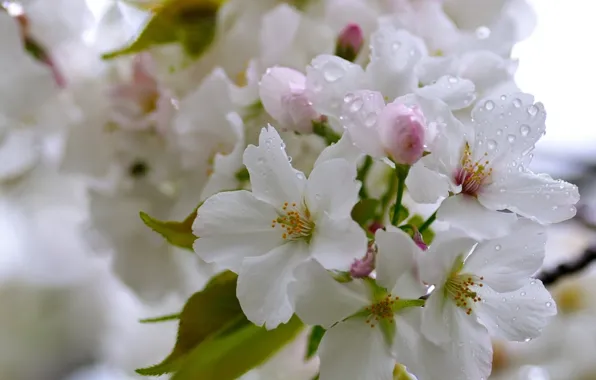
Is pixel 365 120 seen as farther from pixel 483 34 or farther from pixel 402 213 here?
pixel 483 34

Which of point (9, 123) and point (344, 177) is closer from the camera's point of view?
point (344, 177)

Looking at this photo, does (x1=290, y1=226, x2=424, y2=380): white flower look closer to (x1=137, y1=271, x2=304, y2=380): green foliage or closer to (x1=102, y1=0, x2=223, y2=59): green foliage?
(x1=137, y1=271, x2=304, y2=380): green foliage

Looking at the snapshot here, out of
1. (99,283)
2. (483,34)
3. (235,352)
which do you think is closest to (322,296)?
(235,352)

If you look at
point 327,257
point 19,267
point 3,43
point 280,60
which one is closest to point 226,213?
point 327,257

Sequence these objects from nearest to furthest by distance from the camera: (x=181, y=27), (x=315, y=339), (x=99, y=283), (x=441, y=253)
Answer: (x=441, y=253) < (x=315, y=339) < (x=181, y=27) < (x=99, y=283)

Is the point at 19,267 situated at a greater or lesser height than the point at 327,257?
lesser

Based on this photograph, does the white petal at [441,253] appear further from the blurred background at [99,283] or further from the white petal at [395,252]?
the blurred background at [99,283]

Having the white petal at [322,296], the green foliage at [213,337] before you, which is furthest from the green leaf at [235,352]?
the white petal at [322,296]

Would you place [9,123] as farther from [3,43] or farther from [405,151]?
[405,151]
